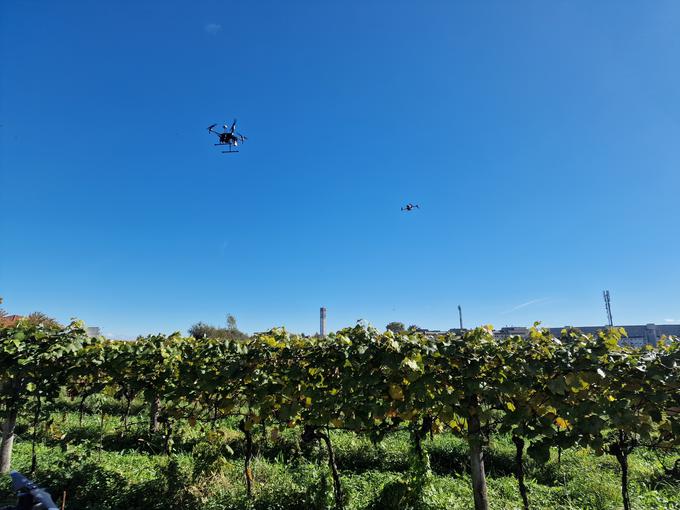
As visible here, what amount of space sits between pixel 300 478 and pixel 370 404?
7.39 feet

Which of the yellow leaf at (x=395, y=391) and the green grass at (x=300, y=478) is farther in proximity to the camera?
the green grass at (x=300, y=478)

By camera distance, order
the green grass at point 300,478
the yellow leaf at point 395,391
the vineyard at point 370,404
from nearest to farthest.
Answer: the vineyard at point 370,404 < the yellow leaf at point 395,391 < the green grass at point 300,478

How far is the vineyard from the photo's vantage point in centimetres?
299

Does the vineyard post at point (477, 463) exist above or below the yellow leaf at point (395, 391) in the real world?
below

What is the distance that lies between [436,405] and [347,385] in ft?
2.68

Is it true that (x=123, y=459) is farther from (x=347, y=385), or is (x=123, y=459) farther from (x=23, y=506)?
(x=23, y=506)

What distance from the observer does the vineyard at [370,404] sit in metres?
2.99

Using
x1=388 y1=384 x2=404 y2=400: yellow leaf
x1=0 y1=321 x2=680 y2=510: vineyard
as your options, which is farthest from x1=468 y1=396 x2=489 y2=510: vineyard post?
x1=388 y1=384 x2=404 y2=400: yellow leaf

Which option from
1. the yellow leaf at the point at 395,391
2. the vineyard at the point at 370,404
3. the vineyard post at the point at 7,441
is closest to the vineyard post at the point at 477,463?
the vineyard at the point at 370,404

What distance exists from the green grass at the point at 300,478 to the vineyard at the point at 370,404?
0.03 meters

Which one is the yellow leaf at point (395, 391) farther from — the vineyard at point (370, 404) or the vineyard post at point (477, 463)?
the vineyard post at point (477, 463)

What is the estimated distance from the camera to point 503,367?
3.20 meters

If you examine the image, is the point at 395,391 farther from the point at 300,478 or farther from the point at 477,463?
the point at 300,478

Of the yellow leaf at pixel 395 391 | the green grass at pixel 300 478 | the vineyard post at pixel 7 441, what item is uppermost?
the yellow leaf at pixel 395 391
